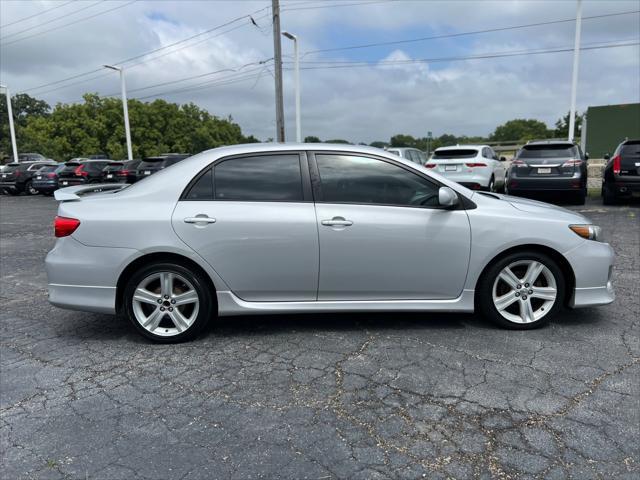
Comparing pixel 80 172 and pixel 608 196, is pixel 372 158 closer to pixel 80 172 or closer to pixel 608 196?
pixel 608 196

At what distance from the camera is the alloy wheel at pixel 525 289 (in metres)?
4.02

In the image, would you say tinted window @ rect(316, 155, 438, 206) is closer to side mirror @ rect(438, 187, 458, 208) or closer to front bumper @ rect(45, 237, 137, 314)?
side mirror @ rect(438, 187, 458, 208)

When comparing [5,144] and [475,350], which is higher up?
[5,144]

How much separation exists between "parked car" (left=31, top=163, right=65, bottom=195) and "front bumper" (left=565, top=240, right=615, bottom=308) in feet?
78.0

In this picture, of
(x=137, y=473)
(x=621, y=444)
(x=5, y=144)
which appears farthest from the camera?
(x=5, y=144)

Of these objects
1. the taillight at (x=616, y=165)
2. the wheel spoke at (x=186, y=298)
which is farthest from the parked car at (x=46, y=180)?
the taillight at (x=616, y=165)

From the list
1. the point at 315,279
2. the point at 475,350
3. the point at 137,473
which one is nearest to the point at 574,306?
the point at 475,350

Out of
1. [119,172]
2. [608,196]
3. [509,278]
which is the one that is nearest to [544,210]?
[509,278]

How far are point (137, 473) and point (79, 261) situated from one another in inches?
79.4

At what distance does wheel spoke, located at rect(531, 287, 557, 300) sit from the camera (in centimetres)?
403

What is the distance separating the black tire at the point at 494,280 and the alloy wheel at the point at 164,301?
2.31 meters

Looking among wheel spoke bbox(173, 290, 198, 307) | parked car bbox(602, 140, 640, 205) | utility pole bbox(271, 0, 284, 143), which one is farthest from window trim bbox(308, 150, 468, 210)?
utility pole bbox(271, 0, 284, 143)

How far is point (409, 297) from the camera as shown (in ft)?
13.1

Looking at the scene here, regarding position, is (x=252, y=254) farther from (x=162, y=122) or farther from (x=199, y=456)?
(x=162, y=122)
